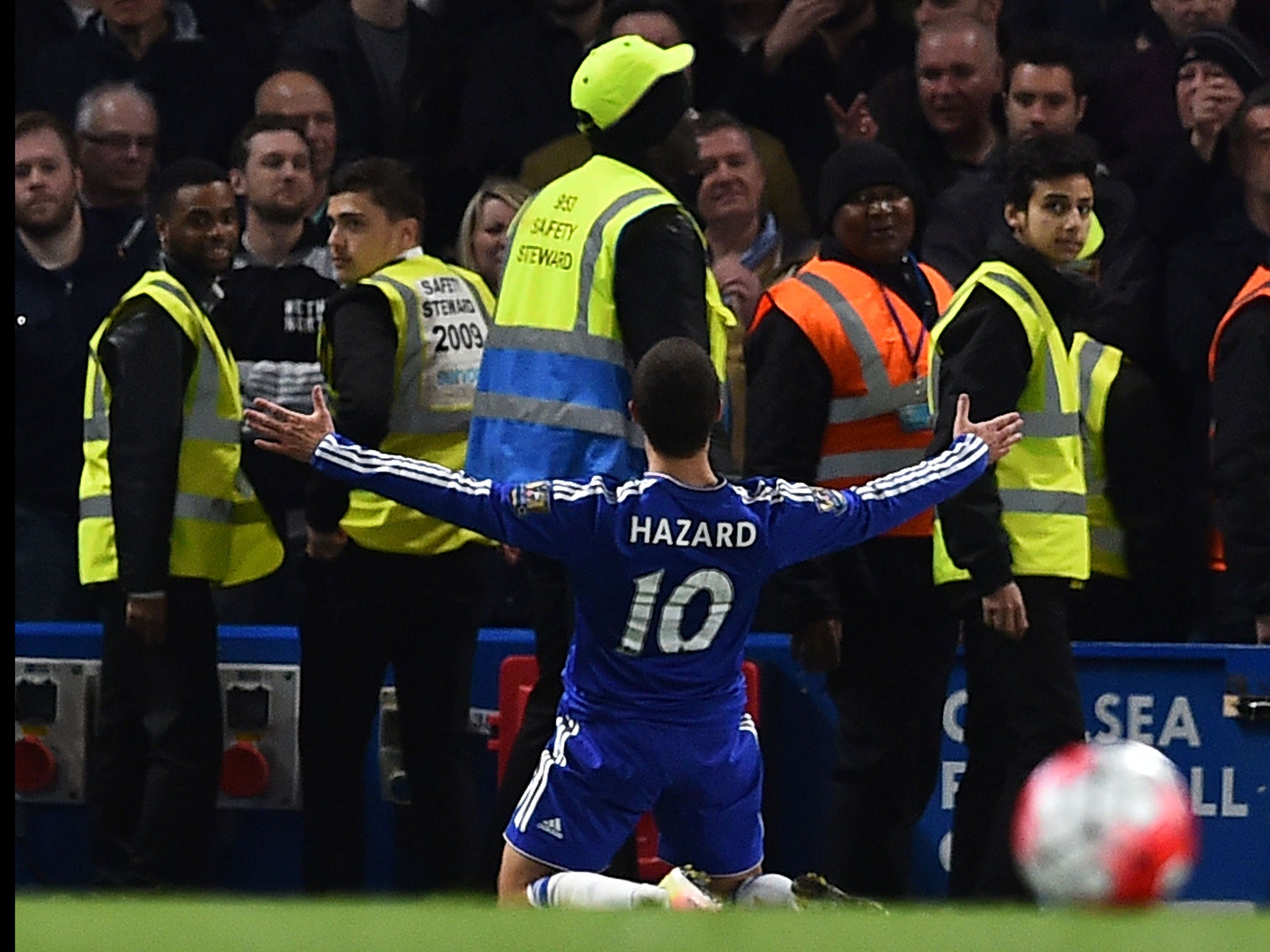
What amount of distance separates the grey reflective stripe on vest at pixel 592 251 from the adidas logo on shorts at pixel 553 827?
54.9 inches

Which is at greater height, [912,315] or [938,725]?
[912,315]

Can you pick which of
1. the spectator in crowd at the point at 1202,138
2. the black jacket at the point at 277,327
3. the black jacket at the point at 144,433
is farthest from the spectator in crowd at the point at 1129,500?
the black jacket at the point at 144,433

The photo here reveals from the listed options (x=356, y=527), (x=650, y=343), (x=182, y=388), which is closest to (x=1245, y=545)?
(x=650, y=343)

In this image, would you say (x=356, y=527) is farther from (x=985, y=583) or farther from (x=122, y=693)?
(x=985, y=583)

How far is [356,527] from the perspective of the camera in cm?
721

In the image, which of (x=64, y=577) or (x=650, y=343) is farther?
(x=64, y=577)

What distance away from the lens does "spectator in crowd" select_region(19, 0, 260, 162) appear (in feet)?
28.5

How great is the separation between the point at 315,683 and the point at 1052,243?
7.75ft

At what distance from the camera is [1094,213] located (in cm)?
756

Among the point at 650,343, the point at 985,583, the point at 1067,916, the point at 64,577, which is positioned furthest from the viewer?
the point at 64,577

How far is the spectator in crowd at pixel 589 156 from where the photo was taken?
26.7ft

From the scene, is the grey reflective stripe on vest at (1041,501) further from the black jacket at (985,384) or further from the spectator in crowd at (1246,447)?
the spectator in crowd at (1246,447)

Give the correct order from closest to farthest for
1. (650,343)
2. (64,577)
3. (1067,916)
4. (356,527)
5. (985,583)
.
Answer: (1067,916), (650,343), (985,583), (356,527), (64,577)

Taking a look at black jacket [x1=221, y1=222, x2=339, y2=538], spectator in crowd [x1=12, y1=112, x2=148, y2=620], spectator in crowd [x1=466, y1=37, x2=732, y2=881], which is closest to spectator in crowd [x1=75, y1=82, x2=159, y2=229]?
spectator in crowd [x1=12, y1=112, x2=148, y2=620]
